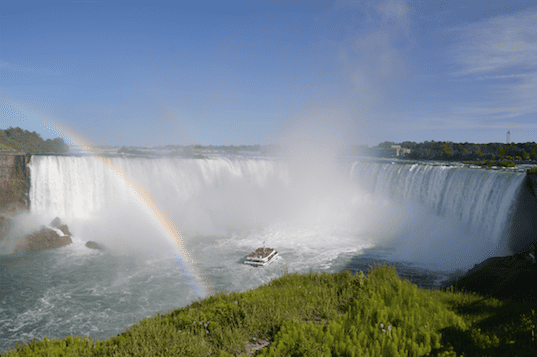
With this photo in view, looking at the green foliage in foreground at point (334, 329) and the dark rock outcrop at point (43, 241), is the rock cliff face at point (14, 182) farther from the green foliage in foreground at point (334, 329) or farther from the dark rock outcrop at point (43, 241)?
the green foliage in foreground at point (334, 329)

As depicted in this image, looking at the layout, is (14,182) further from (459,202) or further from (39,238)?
(459,202)

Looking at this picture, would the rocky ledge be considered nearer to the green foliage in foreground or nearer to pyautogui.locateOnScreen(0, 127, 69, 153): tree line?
the green foliage in foreground

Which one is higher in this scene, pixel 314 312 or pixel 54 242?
pixel 314 312

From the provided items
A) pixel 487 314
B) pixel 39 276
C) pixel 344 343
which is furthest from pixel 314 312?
pixel 39 276

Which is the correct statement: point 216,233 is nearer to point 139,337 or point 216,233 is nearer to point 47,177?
point 47,177

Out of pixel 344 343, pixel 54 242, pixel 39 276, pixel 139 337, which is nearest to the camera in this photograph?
pixel 344 343

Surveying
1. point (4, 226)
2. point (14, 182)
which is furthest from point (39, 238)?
point (14, 182)
